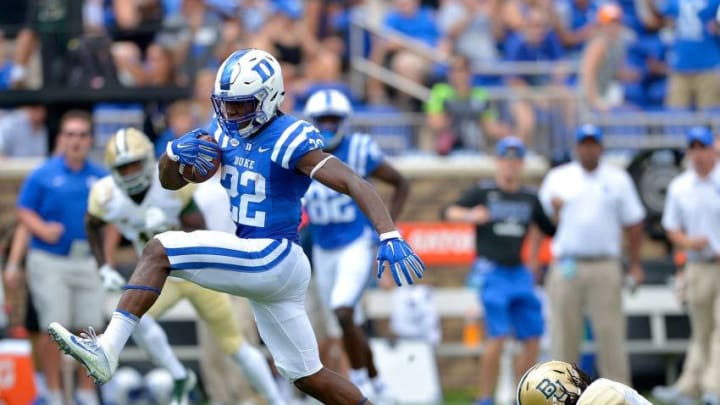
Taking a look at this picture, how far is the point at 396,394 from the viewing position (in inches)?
506

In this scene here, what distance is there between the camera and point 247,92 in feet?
23.7

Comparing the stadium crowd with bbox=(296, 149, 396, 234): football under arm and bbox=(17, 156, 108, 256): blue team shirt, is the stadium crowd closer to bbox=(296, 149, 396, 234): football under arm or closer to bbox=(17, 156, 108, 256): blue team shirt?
bbox=(17, 156, 108, 256): blue team shirt

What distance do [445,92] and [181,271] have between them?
306 inches

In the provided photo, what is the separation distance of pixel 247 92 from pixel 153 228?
2541 mm

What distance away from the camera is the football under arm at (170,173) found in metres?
7.39

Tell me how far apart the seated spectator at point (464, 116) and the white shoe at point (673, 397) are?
10.6 feet

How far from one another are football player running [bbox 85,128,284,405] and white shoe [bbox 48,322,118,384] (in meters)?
2.68

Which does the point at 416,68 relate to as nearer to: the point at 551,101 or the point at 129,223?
the point at 551,101

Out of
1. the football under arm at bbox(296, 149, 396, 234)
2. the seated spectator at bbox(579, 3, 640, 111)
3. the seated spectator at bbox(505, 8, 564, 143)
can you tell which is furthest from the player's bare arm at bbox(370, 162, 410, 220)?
the seated spectator at bbox(505, 8, 564, 143)

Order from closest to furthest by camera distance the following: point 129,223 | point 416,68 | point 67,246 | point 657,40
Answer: point 129,223, point 67,246, point 416,68, point 657,40

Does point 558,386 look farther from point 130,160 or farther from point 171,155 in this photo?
point 130,160

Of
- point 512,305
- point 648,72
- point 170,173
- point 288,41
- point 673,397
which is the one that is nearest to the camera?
point 170,173

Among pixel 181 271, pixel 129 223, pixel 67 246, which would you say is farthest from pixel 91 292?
pixel 181 271

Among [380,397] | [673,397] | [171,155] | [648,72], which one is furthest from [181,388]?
[648,72]
